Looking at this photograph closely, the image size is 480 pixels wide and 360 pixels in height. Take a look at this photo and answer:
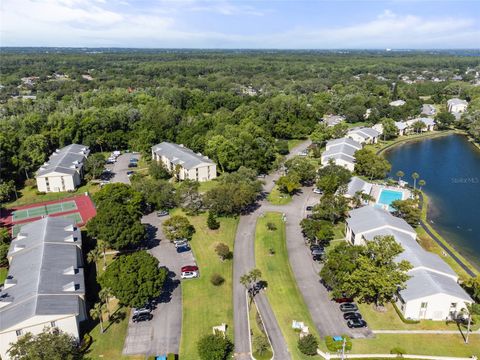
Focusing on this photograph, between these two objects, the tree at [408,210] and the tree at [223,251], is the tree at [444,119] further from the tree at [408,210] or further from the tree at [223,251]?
the tree at [223,251]

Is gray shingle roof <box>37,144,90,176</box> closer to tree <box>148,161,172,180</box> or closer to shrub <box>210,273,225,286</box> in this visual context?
tree <box>148,161,172,180</box>

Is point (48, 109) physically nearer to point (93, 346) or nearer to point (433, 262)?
point (93, 346)

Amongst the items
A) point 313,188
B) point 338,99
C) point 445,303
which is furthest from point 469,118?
point 445,303

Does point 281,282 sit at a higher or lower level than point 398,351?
lower

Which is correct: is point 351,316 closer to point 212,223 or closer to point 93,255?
point 212,223

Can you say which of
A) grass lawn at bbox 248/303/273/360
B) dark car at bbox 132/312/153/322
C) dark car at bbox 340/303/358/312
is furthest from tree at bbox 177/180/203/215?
dark car at bbox 340/303/358/312

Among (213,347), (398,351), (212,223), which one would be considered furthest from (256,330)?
(212,223)

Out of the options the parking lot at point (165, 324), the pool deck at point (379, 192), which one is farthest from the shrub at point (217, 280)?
the pool deck at point (379, 192)
